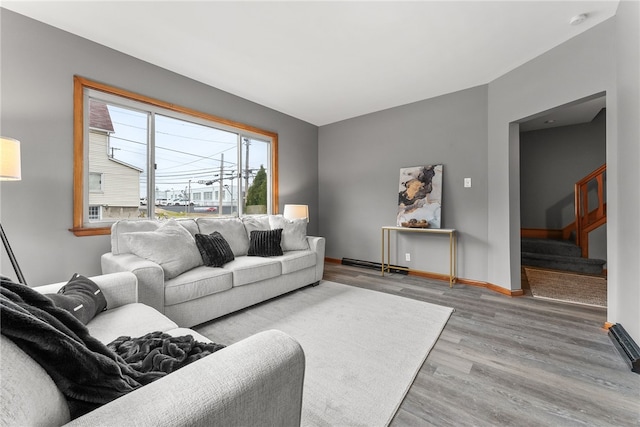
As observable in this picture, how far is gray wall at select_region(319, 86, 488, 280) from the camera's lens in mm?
3549

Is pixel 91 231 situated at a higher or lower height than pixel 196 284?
higher

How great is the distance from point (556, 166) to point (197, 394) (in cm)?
671

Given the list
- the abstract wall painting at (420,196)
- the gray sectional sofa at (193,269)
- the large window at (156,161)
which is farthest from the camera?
the abstract wall painting at (420,196)

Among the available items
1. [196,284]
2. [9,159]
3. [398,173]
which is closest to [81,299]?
[196,284]

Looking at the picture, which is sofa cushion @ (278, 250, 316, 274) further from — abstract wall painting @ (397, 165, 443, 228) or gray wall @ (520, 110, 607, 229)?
gray wall @ (520, 110, 607, 229)

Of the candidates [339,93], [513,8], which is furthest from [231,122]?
[513,8]

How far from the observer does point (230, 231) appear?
3.14 meters

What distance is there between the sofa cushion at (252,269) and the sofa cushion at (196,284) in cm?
8

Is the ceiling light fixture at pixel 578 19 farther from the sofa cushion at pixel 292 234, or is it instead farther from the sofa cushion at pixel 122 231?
the sofa cushion at pixel 122 231

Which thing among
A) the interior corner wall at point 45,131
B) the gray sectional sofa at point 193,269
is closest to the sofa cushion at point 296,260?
the gray sectional sofa at point 193,269

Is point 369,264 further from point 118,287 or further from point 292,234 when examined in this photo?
point 118,287

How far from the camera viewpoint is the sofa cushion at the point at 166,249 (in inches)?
87.6

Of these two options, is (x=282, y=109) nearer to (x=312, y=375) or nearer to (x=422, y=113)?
(x=422, y=113)

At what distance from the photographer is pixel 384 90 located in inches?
144
